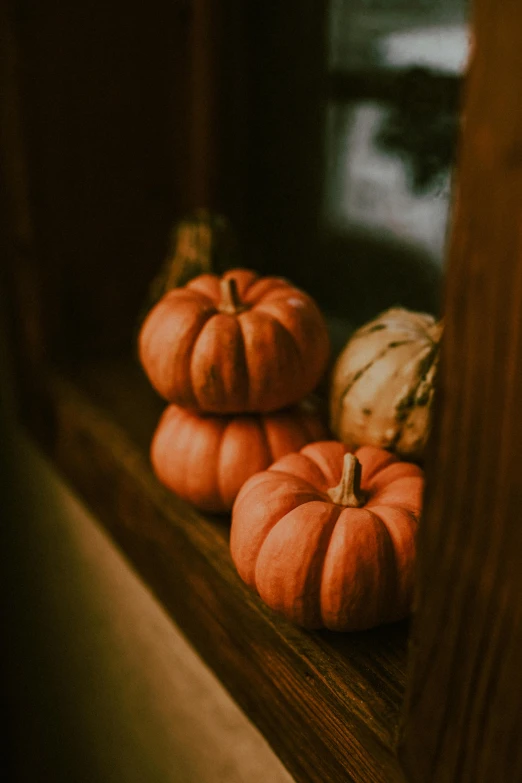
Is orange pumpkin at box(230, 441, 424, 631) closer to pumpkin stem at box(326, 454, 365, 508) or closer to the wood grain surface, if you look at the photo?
pumpkin stem at box(326, 454, 365, 508)

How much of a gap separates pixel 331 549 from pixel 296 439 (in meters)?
0.23

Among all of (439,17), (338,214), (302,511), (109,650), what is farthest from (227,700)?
(439,17)

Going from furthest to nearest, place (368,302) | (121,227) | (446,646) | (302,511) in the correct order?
(121,227), (368,302), (302,511), (446,646)

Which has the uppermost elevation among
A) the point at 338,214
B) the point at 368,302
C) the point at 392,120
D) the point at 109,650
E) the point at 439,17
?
the point at 439,17

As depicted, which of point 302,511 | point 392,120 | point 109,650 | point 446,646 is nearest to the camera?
point 446,646

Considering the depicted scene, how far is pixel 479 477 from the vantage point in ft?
1.08

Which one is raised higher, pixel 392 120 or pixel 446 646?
pixel 392 120

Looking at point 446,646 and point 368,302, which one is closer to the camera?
point 446,646

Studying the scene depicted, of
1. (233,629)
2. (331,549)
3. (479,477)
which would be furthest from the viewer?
(233,629)

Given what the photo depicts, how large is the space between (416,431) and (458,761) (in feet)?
1.35

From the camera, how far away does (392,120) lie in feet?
3.06

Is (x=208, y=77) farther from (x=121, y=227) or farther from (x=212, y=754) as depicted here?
(x=212, y=754)

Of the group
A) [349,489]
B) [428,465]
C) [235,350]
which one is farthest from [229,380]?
[428,465]

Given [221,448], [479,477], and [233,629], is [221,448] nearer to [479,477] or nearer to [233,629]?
[233,629]
